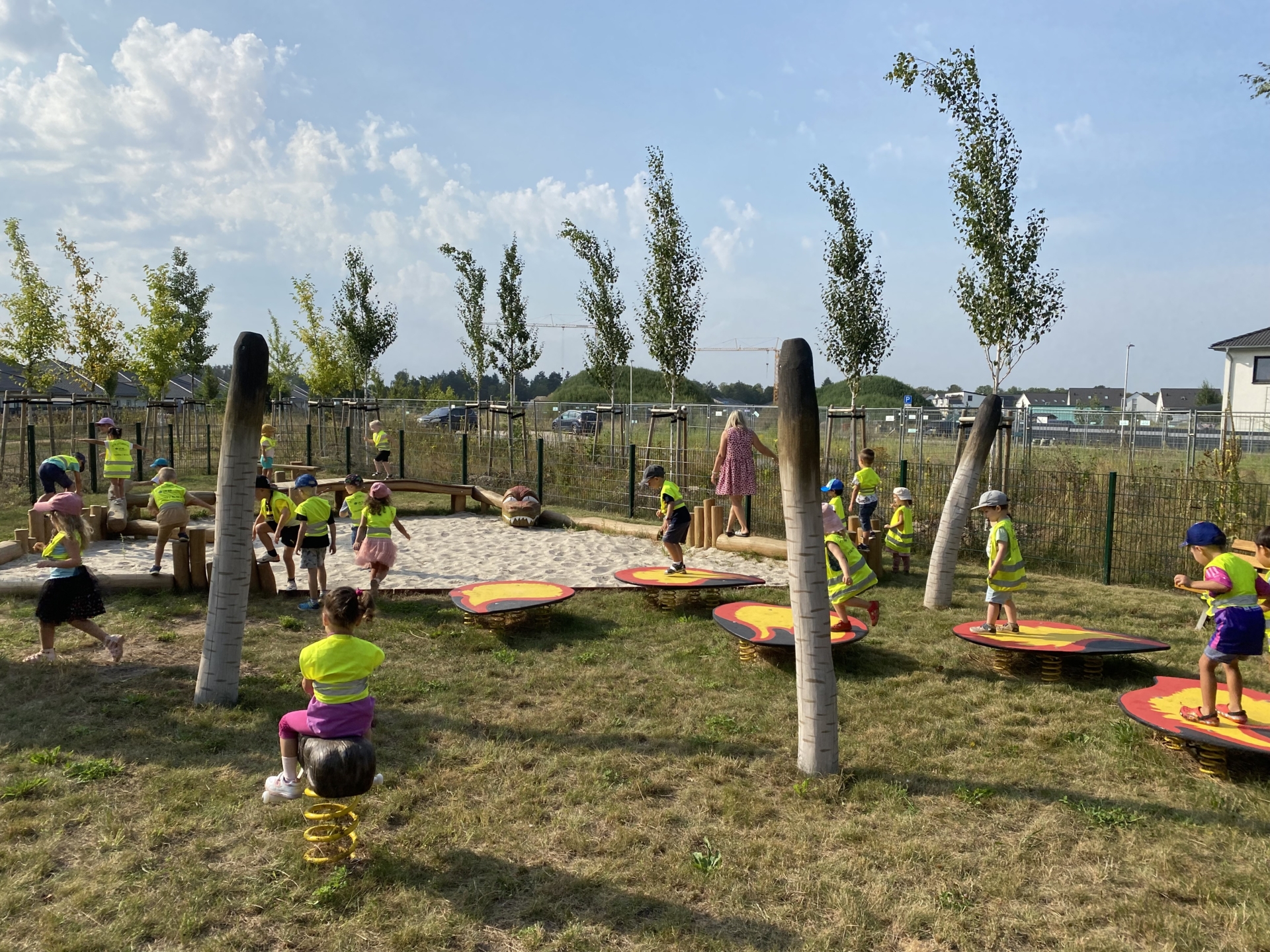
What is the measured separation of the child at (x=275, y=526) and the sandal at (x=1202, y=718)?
8.30 metres

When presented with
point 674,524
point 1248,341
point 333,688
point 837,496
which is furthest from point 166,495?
point 1248,341

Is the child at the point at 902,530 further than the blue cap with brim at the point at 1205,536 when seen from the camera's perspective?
Yes

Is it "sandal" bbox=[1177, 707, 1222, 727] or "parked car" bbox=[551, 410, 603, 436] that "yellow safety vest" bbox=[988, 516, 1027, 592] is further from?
"parked car" bbox=[551, 410, 603, 436]

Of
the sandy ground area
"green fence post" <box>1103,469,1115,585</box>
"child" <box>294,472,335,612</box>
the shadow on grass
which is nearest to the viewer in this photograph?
the shadow on grass

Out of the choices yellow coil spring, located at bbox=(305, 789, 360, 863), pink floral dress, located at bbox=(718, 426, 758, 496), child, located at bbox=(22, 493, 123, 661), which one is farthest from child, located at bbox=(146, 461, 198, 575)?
pink floral dress, located at bbox=(718, 426, 758, 496)

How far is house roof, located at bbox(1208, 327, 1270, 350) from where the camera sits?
3728 cm

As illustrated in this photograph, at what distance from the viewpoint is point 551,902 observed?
138 inches

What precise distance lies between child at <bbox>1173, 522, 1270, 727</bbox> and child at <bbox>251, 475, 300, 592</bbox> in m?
8.30

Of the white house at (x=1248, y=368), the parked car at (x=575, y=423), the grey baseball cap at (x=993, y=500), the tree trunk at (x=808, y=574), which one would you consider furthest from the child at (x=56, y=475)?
the white house at (x=1248, y=368)

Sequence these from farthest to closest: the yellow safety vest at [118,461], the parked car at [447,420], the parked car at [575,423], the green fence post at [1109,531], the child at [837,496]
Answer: the parked car at [447,420] < the parked car at [575,423] < the yellow safety vest at [118,461] < the green fence post at [1109,531] < the child at [837,496]

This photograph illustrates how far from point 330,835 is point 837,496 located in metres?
7.74

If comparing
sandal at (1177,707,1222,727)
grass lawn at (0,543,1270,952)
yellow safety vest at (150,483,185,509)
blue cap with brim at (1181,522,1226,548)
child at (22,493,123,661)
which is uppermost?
blue cap with brim at (1181,522,1226,548)

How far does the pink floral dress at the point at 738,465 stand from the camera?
12.3 metres

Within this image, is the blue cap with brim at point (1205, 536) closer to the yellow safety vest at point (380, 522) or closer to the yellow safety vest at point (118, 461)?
the yellow safety vest at point (380, 522)
